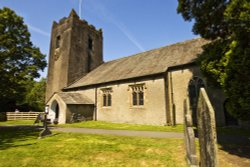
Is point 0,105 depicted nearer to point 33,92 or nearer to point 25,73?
point 33,92

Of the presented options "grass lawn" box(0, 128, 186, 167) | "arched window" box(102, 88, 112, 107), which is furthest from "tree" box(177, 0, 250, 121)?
"arched window" box(102, 88, 112, 107)

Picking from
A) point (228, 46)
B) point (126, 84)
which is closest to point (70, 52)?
point (126, 84)

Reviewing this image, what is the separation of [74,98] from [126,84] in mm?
7728

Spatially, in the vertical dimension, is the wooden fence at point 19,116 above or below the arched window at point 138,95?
below

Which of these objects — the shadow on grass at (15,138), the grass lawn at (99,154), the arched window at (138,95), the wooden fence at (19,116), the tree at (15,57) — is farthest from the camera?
the wooden fence at (19,116)

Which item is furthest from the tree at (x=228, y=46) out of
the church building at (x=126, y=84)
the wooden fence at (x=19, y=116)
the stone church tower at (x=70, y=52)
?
the wooden fence at (x=19, y=116)

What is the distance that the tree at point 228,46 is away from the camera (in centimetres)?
713

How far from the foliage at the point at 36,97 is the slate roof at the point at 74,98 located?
2372cm

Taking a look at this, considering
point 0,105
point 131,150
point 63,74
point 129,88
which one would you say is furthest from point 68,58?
point 131,150

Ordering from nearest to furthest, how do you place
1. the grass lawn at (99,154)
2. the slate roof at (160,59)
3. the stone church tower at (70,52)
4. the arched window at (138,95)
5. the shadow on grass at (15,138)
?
the grass lawn at (99,154) < the shadow on grass at (15,138) < the slate roof at (160,59) < the arched window at (138,95) < the stone church tower at (70,52)

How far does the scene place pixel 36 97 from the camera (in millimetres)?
49938

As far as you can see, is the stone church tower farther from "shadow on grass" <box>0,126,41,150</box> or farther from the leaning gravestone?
the leaning gravestone

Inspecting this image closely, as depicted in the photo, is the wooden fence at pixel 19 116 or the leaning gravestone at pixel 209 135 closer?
the leaning gravestone at pixel 209 135

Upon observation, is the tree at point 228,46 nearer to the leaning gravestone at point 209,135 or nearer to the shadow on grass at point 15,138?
the leaning gravestone at point 209,135
